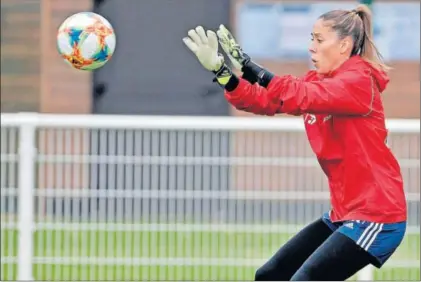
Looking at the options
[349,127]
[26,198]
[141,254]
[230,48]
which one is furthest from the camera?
[141,254]

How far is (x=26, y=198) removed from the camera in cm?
821

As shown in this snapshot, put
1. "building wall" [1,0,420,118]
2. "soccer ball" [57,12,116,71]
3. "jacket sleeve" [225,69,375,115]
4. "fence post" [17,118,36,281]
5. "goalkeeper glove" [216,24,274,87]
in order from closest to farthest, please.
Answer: "jacket sleeve" [225,69,375,115] < "goalkeeper glove" [216,24,274,87] < "soccer ball" [57,12,116,71] < "fence post" [17,118,36,281] < "building wall" [1,0,420,118]

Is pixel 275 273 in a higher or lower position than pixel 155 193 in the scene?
higher

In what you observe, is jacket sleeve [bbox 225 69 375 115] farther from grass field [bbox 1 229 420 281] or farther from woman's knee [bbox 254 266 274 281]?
grass field [bbox 1 229 420 281]

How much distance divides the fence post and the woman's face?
10.5 ft

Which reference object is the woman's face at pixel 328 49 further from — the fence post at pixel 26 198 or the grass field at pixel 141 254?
the fence post at pixel 26 198

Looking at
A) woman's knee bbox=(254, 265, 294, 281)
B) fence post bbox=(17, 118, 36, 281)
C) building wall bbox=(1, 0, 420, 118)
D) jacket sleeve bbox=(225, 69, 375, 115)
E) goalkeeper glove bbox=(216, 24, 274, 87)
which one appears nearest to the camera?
jacket sleeve bbox=(225, 69, 375, 115)

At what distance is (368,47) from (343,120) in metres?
0.40

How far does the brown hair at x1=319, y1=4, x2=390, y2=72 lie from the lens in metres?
5.42

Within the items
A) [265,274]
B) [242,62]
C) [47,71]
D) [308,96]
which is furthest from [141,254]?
[47,71]

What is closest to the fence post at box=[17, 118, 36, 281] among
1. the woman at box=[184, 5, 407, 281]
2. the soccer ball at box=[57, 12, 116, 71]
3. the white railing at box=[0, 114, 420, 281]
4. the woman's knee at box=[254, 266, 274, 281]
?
the white railing at box=[0, 114, 420, 281]

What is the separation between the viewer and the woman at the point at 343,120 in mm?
5168

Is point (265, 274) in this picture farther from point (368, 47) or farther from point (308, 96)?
point (368, 47)

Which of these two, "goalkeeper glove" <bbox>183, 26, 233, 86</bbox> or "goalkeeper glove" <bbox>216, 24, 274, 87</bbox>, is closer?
"goalkeeper glove" <bbox>183, 26, 233, 86</bbox>
